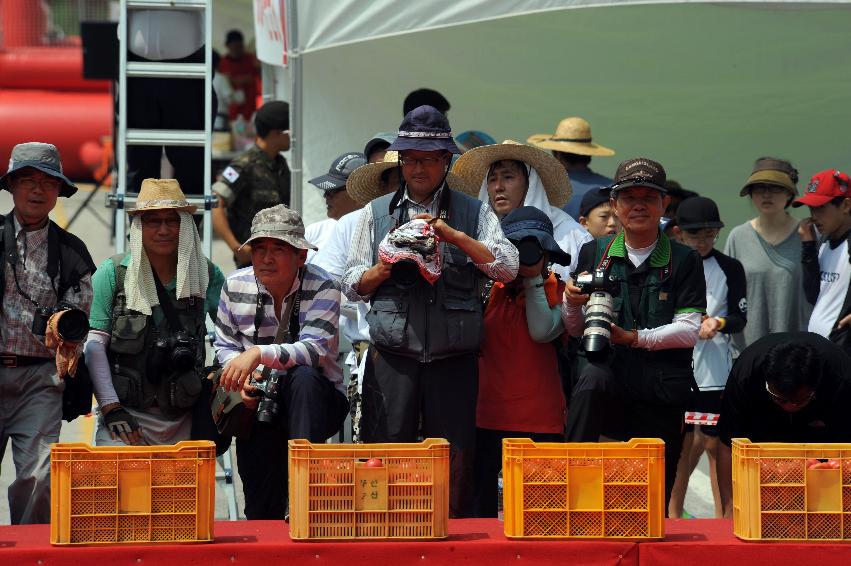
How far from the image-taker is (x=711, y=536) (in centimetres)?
445

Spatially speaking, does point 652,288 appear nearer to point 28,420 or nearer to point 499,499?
point 499,499

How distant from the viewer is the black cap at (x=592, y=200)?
6.63 meters

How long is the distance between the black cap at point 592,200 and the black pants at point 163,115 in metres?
1.88

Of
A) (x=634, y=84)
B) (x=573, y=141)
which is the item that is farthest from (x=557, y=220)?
(x=634, y=84)

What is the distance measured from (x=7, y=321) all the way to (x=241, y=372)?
3.40 ft

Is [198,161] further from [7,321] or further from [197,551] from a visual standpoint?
[197,551]

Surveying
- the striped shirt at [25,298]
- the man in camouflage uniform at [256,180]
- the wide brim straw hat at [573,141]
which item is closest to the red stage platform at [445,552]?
the striped shirt at [25,298]

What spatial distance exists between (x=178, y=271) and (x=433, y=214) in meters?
1.03

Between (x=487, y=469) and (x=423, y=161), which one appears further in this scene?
(x=487, y=469)

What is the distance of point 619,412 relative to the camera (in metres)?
5.27

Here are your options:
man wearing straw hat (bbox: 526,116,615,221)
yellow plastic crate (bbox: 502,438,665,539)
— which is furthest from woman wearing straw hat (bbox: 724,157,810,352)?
yellow plastic crate (bbox: 502,438,665,539)

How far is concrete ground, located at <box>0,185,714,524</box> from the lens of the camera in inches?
288

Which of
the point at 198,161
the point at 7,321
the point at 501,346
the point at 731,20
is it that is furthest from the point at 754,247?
the point at 7,321

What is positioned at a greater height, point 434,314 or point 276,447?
point 434,314
